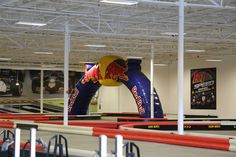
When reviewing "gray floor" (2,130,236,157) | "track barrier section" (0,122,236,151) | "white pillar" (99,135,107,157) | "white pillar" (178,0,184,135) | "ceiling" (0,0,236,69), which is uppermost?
"ceiling" (0,0,236,69)

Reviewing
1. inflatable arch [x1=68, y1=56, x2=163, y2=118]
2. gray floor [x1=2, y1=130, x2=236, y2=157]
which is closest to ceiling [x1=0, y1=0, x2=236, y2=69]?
inflatable arch [x1=68, y1=56, x2=163, y2=118]

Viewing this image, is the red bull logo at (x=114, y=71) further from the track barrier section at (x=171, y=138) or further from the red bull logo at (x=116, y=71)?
the track barrier section at (x=171, y=138)

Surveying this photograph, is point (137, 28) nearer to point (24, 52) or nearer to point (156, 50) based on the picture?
point (156, 50)

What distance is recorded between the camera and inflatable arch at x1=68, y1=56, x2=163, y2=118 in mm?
23109

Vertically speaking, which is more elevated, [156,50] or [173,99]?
[156,50]

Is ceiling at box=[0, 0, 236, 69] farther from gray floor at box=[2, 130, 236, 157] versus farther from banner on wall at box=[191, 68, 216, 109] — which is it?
gray floor at box=[2, 130, 236, 157]

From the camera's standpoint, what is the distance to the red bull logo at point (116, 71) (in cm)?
2434

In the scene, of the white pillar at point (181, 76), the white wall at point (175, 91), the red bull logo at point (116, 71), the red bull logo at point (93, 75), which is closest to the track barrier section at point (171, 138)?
the white pillar at point (181, 76)

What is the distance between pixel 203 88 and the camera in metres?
34.9

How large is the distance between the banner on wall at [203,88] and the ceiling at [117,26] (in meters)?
1.91

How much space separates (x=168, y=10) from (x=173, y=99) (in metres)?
21.3

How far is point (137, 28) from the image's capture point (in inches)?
872

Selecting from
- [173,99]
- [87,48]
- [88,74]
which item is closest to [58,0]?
[88,74]

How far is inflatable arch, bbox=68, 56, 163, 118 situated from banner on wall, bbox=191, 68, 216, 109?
1021 cm
